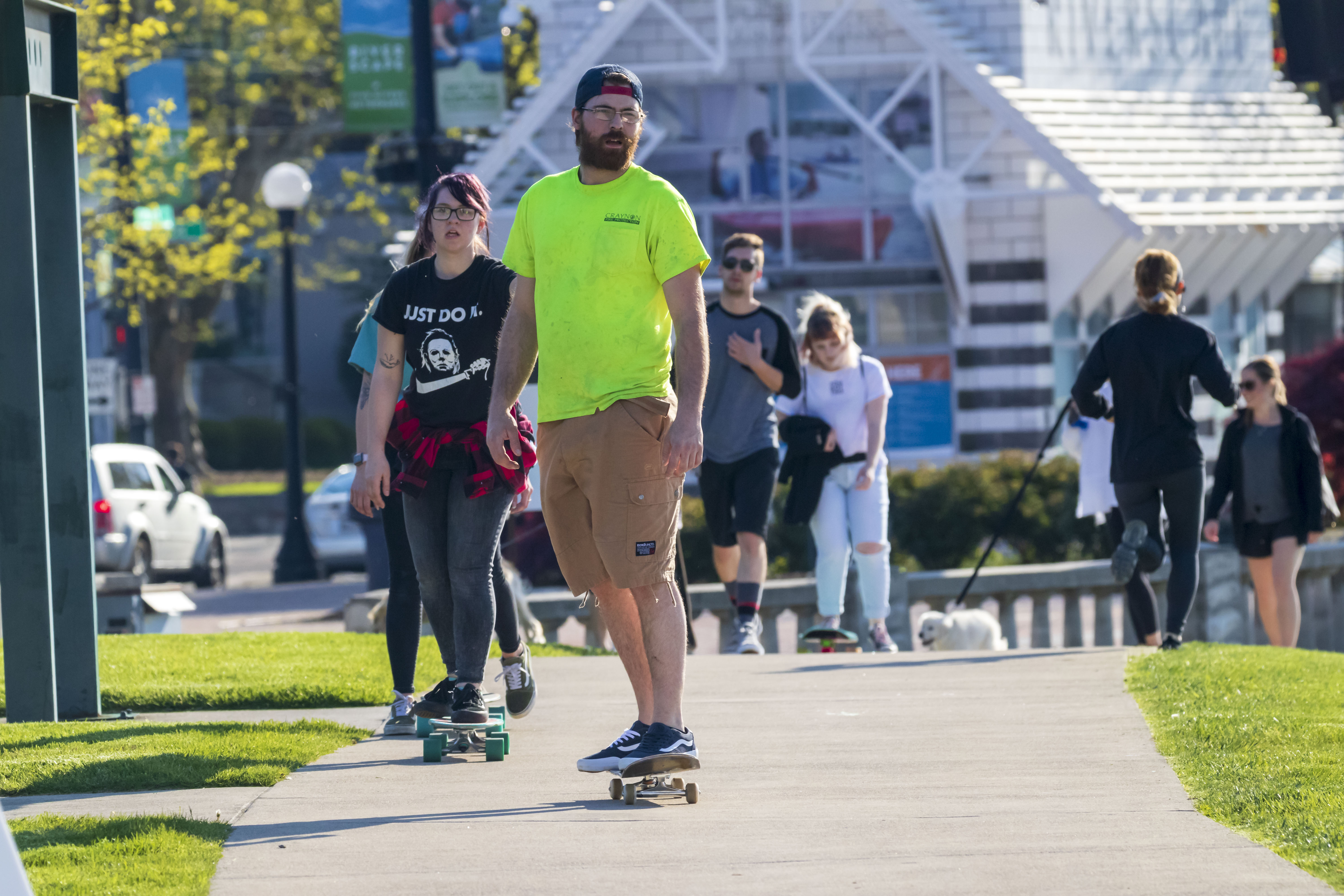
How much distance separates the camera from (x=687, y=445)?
198 inches

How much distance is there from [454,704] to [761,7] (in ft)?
53.1

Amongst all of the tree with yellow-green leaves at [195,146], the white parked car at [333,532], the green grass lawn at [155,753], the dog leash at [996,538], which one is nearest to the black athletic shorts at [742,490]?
the dog leash at [996,538]

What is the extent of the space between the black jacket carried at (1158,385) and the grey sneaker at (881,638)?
1.78 m

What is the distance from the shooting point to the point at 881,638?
966 centimetres

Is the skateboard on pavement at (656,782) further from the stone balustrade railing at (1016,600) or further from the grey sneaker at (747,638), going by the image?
the stone balustrade railing at (1016,600)

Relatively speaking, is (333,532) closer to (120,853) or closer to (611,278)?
(611,278)

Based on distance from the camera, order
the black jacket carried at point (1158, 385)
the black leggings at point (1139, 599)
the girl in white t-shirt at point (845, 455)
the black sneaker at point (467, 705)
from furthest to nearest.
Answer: the girl in white t-shirt at point (845, 455), the black leggings at point (1139, 599), the black jacket carried at point (1158, 385), the black sneaker at point (467, 705)

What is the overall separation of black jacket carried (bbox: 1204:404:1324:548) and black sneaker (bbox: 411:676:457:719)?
208 inches

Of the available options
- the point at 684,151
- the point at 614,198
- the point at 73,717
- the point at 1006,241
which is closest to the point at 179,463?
the point at 684,151

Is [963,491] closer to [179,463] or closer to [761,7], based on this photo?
[761,7]

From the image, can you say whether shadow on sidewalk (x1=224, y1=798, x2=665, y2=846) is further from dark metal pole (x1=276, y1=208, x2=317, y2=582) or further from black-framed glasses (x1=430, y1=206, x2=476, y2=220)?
dark metal pole (x1=276, y1=208, x2=317, y2=582)

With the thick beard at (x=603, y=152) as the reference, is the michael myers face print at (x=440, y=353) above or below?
below

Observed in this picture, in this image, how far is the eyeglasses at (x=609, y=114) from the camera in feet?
16.8

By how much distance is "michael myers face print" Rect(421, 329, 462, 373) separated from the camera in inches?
237
